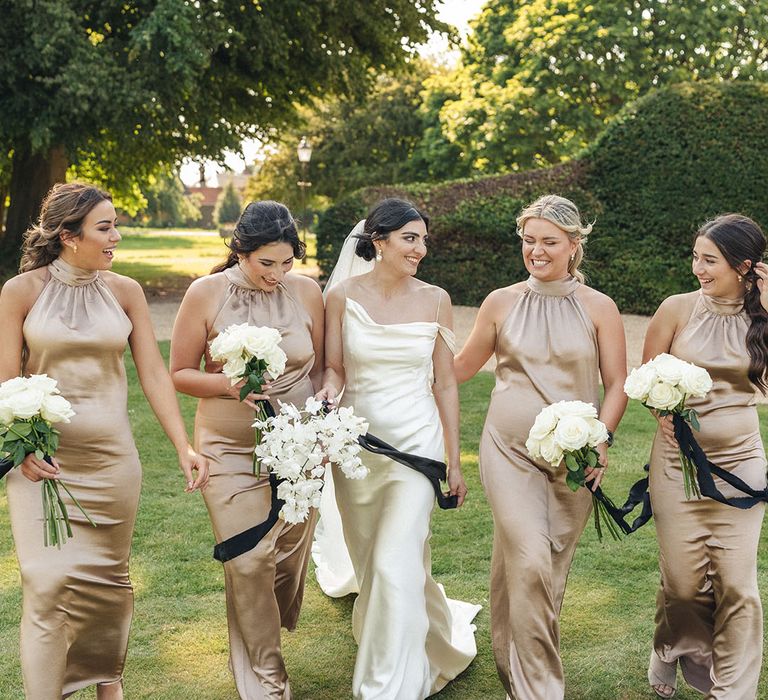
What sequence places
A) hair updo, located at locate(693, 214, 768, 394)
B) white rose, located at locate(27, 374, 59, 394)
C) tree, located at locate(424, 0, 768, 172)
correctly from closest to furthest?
white rose, located at locate(27, 374, 59, 394) < hair updo, located at locate(693, 214, 768, 394) < tree, located at locate(424, 0, 768, 172)

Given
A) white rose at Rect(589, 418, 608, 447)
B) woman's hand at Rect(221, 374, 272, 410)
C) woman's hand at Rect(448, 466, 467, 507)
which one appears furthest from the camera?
woman's hand at Rect(448, 466, 467, 507)

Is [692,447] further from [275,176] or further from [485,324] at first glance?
[275,176]

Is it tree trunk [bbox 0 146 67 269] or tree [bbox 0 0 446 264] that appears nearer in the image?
tree [bbox 0 0 446 264]

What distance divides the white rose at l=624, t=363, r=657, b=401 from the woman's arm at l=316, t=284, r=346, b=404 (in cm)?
154

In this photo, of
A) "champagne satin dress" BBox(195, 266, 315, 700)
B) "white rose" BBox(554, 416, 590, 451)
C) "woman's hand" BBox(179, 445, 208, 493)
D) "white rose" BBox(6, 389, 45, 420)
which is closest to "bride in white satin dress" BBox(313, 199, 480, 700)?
"champagne satin dress" BBox(195, 266, 315, 700)

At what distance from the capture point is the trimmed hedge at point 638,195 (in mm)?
19031

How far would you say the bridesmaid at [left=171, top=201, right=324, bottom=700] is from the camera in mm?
4527

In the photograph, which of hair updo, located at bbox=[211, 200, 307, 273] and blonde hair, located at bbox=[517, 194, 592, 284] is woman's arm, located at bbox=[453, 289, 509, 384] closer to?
blonde hair, located at bbox=[517, 194, 592, 284]

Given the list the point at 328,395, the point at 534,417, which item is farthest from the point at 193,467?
the point at 534,417

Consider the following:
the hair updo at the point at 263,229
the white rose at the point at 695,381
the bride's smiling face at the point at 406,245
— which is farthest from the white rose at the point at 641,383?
the hair updo at the point at 263,229

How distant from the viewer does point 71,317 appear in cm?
419

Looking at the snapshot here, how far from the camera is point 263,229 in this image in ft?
14.7

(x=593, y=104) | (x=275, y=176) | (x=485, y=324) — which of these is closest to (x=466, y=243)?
(x=593, y=104)

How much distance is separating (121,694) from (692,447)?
3.02 m
